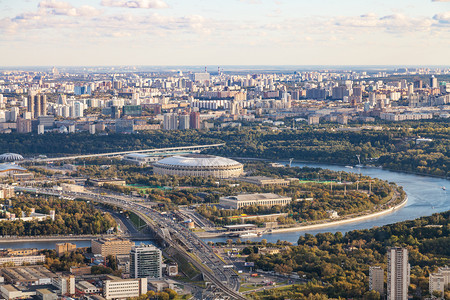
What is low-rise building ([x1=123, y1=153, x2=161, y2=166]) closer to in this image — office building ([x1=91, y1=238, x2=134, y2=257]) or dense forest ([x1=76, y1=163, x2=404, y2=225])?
dense forest ([x1=76, y1=163, x2=404, y2=225])

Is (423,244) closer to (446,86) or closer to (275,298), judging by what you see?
(275,298)

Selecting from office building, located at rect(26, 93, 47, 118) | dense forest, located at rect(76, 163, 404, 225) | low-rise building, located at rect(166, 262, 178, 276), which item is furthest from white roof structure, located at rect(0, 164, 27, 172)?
office building, located at rect(26, 93, 47, 118)

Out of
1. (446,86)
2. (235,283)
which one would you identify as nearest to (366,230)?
(235,283)

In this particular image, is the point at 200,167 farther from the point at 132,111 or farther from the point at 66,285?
the point at 132,111

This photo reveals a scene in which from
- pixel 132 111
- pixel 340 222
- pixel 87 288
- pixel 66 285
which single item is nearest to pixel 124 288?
pixel 87 288

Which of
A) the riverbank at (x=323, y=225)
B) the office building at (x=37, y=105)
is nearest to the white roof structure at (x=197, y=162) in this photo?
the riverbank at (x=323, y=225)

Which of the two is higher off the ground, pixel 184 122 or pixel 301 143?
pixel 184 122
